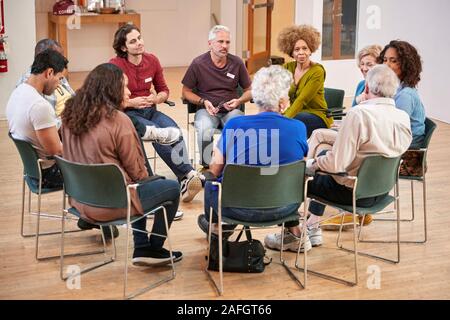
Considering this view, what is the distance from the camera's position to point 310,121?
601 cm

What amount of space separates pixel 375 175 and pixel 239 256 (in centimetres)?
92

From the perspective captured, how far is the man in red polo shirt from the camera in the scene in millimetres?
5859

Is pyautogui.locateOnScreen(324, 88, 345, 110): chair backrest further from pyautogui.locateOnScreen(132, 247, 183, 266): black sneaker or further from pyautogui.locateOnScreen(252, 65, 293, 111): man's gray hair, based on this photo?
pyautogui.locateOnScreen(132, 247, 183, 266): black sneaker

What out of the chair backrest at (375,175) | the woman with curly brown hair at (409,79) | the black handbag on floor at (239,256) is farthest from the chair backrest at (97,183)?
the woman with curly brown hair at (409,79)

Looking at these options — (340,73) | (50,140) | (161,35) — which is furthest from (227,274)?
(161,35)

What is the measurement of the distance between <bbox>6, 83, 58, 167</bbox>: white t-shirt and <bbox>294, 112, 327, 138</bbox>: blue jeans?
6.79ft

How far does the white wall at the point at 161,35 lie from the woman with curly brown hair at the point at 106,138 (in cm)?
703

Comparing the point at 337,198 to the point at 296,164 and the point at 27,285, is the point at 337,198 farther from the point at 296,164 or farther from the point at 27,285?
the point at 27,285

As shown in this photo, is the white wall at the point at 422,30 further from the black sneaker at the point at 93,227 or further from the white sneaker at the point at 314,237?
the black sneaker at the point at 93,227

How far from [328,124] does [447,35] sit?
3090mm

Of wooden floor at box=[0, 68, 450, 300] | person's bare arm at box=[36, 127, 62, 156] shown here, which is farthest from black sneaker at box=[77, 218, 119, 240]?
person's bare arm at box=[36, 127, 62, 156]

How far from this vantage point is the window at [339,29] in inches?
398

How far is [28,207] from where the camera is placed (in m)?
5.64
